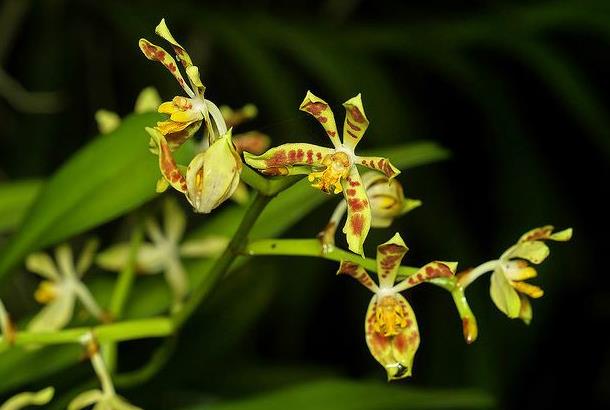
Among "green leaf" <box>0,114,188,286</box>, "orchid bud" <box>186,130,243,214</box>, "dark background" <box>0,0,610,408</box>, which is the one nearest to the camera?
"orchid bud" <box>186,130,243,214</box>

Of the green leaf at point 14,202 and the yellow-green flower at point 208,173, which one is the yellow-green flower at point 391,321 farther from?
the green leaf at point 14,202

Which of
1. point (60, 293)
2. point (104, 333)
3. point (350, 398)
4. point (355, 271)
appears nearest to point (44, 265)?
point (60, 293)

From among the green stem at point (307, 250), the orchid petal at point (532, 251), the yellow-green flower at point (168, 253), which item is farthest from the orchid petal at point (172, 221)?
the orchid petal at point (532, 251)

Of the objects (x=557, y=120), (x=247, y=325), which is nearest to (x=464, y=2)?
(x=557, y=120)

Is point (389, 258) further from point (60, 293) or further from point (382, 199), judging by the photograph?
point (60, 293)

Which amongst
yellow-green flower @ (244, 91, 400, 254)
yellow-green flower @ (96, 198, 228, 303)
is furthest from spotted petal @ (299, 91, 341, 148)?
yellow-green flower @ (96, 198, 228, 303)

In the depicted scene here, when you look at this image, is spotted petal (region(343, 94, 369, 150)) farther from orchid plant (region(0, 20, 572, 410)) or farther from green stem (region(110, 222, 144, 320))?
green stem (region(110, 222, 144, 320))
